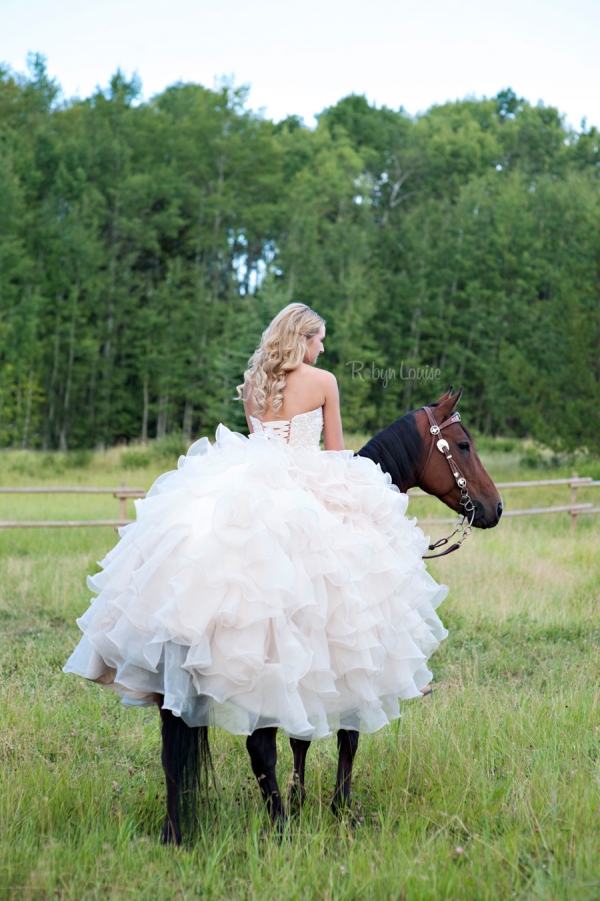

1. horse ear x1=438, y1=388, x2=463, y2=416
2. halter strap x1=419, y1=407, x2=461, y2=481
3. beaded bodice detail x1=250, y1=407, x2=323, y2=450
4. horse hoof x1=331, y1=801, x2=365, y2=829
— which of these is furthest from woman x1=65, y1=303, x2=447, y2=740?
horse ear x1=438, y1=388, x2=463, y2=416

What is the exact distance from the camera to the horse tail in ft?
9.13

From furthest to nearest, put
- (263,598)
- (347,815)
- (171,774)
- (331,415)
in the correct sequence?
(331,415) → (347,815) → (171,774) → (263,598)

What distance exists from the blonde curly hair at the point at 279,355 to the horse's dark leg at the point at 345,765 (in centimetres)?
134

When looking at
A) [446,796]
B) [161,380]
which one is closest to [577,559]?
[446,796]

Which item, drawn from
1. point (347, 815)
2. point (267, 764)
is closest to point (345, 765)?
point (347, 815)

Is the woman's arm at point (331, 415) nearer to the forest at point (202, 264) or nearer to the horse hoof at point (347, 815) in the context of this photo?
the horse hoof at point (347, 815)

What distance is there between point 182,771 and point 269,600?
732mm

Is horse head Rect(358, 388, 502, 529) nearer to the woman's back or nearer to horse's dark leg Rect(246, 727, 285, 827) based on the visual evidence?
the woman's back

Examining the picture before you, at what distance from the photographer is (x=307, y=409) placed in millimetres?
3301

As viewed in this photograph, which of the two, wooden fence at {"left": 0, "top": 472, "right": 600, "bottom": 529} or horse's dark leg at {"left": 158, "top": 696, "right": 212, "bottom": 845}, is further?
wooden fence at {"left": 0, "top": 472, "right": 600, "bottom": 529}

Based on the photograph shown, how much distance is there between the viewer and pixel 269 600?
262cm

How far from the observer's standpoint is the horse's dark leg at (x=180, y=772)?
2783 mm

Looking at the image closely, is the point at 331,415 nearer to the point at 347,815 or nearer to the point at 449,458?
the point at 449,458

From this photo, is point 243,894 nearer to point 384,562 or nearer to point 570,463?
point 384,562
